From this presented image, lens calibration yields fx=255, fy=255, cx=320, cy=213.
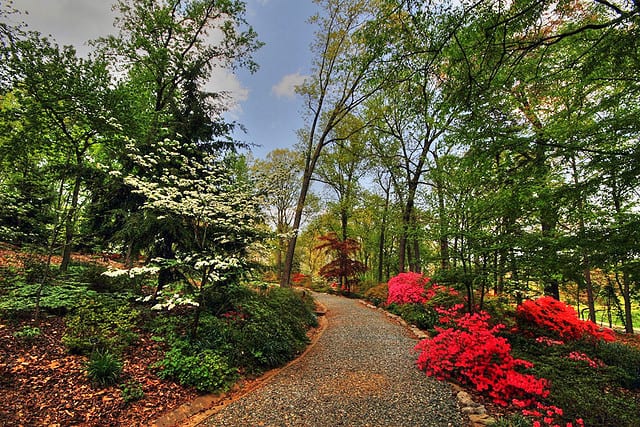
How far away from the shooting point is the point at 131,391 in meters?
3.00

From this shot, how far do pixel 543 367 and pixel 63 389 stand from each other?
645 centimetres

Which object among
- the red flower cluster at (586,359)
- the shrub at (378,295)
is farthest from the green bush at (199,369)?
the shrub at (378,295)

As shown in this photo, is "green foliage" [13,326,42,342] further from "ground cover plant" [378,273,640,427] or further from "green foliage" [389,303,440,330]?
"green foliage" [389,303,440,330]

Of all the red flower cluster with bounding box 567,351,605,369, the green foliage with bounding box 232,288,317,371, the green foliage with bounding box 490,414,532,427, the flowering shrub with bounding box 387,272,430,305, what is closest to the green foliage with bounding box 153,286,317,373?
the green foliage with bounding box 232,288,317,371

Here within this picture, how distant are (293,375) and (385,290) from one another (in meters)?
7.85

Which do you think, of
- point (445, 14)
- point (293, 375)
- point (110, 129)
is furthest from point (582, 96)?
point (110, 129)

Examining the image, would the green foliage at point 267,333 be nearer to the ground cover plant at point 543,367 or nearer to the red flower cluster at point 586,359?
the ground cover plant at point 543,367

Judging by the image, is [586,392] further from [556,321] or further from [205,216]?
[205,216]

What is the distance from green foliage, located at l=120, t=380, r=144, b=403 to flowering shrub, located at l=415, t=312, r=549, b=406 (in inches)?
160

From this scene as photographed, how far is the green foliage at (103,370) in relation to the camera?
3.01 meters

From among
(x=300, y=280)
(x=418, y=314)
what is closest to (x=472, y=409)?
(x=418, y=314)

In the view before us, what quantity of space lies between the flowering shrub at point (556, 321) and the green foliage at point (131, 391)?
7549mm

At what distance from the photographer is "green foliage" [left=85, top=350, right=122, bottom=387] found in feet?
9.87

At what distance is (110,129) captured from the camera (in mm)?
5430
